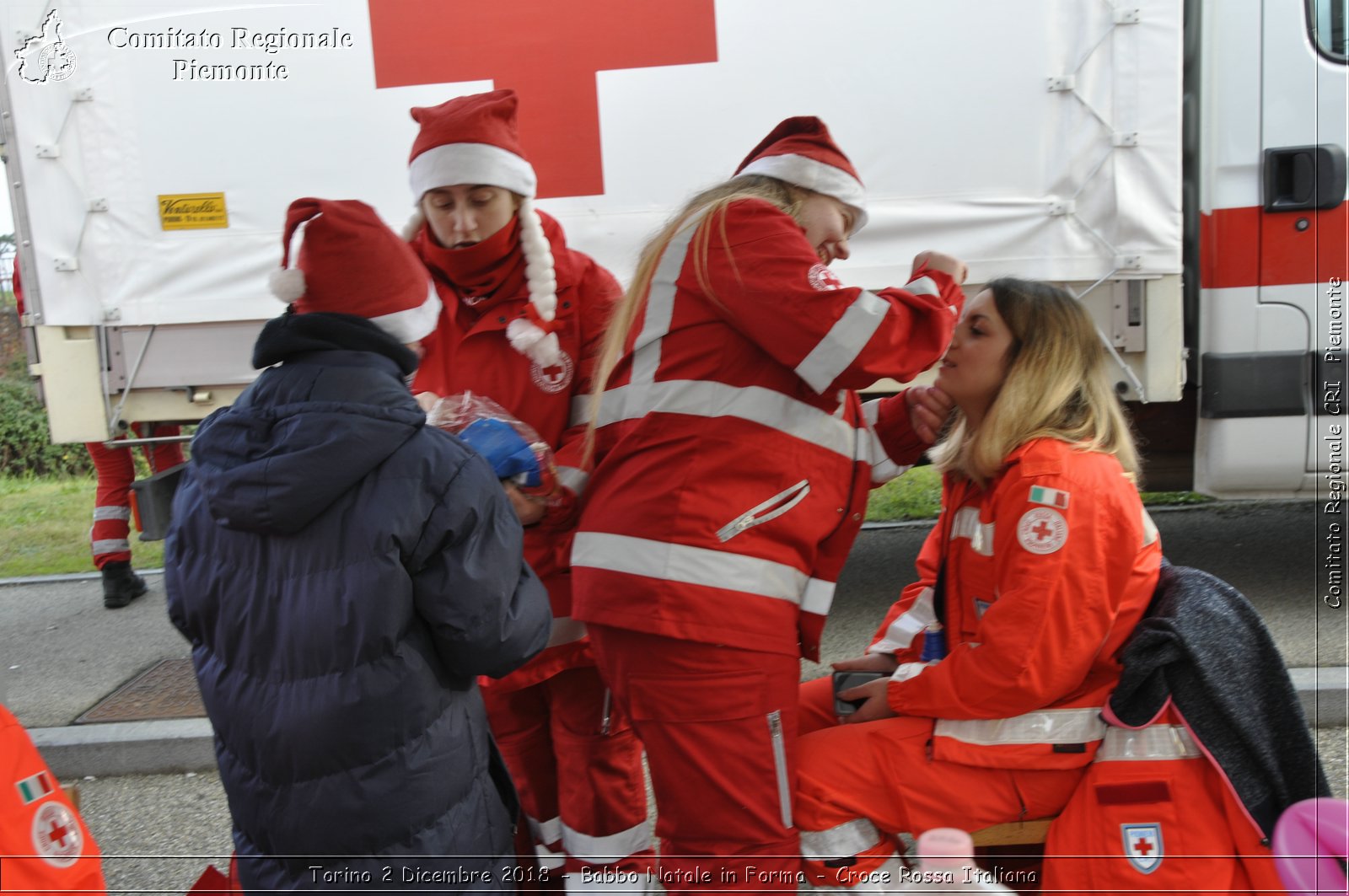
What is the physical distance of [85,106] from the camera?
12.0 feet

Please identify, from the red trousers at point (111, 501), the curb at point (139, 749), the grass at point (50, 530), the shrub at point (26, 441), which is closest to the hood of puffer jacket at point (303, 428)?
the curb at point (139, 749)

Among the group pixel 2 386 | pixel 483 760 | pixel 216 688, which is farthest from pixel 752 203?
pixel 2 386

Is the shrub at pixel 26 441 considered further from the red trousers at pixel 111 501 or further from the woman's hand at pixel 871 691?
the woman's hand at pixel 871 691

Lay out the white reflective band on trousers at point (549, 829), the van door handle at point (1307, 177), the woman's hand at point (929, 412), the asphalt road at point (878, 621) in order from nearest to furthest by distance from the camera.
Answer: the woman's hand at point (929, 412), the white reflective band on trousers at point (549, 829), the asphalt road at point (878, 621), the van door handle at point (1307, 177)

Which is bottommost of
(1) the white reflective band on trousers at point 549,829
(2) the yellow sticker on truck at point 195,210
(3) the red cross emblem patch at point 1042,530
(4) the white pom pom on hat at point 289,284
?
(1) the white reflective band on trousers at point 549,829

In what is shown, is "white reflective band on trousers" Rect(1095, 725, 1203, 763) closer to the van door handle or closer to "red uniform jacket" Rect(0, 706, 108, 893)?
"red uniform jacket" Rect(0, 706, 108, 893)

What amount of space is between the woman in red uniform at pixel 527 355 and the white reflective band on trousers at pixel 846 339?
661mm

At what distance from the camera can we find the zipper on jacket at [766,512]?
5.87 feet

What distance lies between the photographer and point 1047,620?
175 cm

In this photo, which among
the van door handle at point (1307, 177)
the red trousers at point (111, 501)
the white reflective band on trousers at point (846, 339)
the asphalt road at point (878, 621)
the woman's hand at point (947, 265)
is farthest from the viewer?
the red trousers at point (111, 501)

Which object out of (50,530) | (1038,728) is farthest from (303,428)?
(50,530)

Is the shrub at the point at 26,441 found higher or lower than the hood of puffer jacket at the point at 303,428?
lower

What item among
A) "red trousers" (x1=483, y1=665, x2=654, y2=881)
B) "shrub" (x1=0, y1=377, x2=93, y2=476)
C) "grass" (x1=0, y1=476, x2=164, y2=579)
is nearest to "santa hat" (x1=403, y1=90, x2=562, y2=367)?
"red trousers" (x1=483, y1=665, x2=654, y2=881)

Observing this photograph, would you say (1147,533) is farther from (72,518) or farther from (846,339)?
(72,518)
